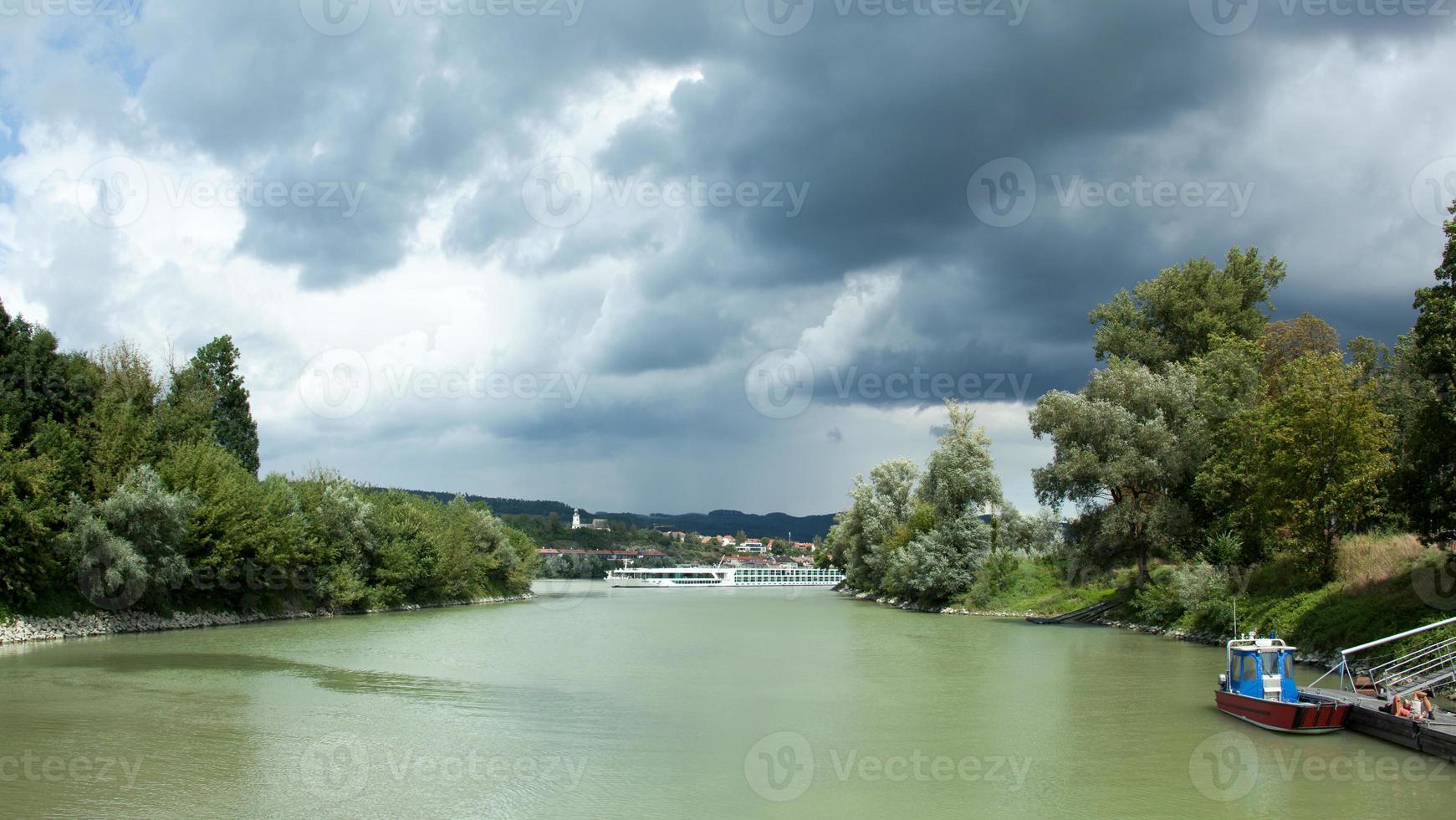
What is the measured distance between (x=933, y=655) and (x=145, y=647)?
29054mm

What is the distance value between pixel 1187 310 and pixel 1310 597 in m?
34.7

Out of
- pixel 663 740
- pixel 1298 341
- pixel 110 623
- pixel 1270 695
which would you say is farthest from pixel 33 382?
pixel 1298 341

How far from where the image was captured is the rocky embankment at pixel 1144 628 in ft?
87.7

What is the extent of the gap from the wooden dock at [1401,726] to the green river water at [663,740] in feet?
1.19

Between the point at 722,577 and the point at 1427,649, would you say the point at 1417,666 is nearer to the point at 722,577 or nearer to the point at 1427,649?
the point at 1427,649

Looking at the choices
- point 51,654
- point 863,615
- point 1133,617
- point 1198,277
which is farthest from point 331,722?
point 1198,277

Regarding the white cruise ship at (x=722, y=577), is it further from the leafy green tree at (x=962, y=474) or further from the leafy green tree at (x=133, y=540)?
the leafy green tree at (x=133, y=540)

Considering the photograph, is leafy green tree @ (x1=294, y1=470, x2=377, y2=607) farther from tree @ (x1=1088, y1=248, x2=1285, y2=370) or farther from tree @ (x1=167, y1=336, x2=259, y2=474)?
tree @ (x1=1088, y1=248, x2=1285, y2=370)

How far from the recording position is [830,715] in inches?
848

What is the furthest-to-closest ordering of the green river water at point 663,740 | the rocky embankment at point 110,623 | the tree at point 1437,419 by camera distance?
the rocky embankment at point 110,623
the tree at point 1437,419
the green river water at point 663,740

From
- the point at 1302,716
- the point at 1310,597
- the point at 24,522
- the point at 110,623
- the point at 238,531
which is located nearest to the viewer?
the point at 1302,716

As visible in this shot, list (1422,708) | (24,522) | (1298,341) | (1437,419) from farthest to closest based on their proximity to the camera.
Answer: (1298,341) < (24,522) < (1437,419) < (1422,708)

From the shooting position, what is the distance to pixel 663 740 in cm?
1873

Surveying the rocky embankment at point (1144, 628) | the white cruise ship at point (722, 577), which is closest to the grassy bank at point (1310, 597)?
the rocky embankment at point (1144, 628)
